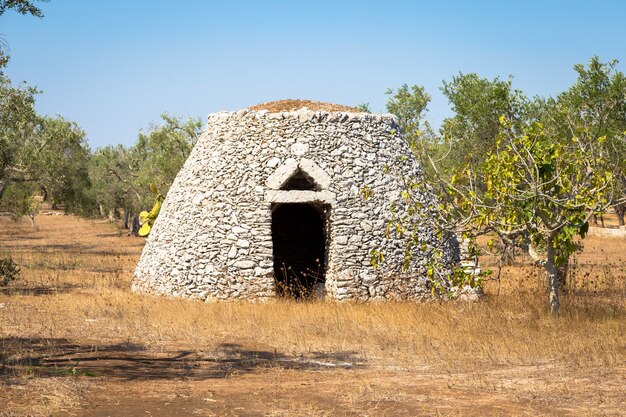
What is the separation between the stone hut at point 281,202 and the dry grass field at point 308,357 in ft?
2.31

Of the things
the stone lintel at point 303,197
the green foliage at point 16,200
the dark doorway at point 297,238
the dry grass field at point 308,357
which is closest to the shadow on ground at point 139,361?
the dry grass field at point 308,357

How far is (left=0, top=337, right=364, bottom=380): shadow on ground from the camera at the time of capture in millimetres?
10594

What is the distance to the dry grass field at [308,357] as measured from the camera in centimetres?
898

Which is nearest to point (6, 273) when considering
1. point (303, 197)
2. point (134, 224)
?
point (303, 197)

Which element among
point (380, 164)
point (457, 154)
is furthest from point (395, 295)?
point (457, 154)

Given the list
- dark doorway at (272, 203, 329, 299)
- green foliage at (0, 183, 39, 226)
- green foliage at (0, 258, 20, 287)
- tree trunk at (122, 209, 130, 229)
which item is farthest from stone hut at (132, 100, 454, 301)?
tree trunk at (122, 209, 130, 229)

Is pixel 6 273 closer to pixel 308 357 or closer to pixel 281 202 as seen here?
pixel 281 202

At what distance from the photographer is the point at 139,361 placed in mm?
11555

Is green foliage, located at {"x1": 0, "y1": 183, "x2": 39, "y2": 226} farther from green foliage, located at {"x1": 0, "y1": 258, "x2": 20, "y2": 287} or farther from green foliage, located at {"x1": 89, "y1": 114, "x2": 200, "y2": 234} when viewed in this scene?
green foliage, located at {"x1": 0, "y1": 258, "x2": 20, "y2": 287}

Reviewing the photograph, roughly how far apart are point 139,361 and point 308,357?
2.56m

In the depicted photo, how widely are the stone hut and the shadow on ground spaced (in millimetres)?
4364

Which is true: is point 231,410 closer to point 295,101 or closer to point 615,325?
point 615,325

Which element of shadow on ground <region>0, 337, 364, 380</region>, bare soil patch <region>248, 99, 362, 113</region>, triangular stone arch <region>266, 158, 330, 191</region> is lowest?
shadow on ground <region>0, 337, 364, 380</region>

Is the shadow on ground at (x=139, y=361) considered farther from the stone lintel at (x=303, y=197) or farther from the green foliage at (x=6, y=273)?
the green foliage at (x=6, y=273)
